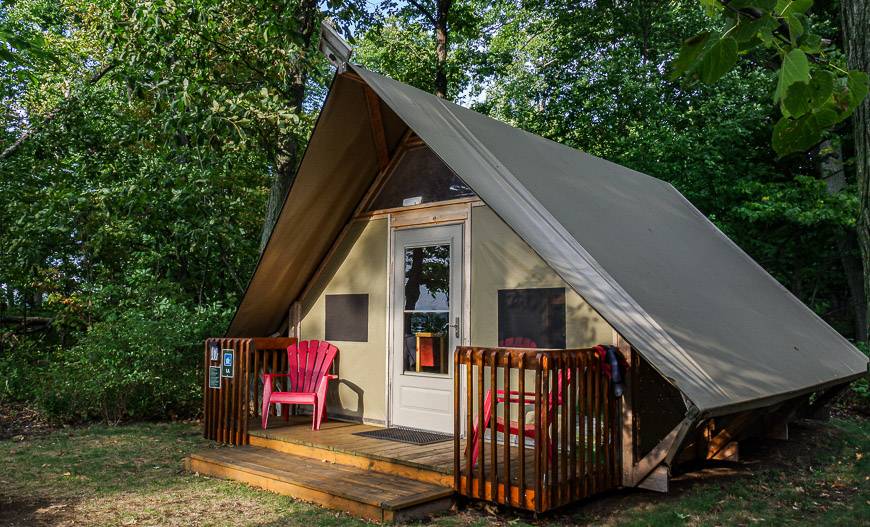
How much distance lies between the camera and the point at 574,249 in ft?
13.9

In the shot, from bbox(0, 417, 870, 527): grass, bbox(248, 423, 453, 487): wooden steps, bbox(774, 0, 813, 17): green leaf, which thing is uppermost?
bbox(774, 0, 813, 17): green leaf

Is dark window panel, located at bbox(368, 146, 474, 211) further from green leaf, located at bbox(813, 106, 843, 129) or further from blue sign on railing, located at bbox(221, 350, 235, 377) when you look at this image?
green leaf, located at bbox(813, 106, 843, 129)

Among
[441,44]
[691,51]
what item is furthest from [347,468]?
[441,44]

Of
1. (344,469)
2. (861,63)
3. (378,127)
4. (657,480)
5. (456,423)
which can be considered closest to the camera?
(861,63)

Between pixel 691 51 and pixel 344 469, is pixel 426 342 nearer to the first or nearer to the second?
pixel 344 469

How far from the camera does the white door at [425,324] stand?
579cm

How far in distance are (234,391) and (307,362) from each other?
2.43 feet

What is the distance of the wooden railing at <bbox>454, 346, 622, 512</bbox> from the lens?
3926mm

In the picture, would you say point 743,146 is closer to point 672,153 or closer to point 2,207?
point 672,153

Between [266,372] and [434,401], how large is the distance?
5.56 feet


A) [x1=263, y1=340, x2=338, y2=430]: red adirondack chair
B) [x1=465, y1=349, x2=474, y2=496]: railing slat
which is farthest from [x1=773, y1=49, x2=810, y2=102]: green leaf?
[x1=263, y1=340, x2=338, y2=430]: red adirondack chair

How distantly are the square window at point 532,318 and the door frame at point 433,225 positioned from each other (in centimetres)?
34

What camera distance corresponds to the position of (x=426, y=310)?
19.7 feet

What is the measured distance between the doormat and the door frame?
0.20m
